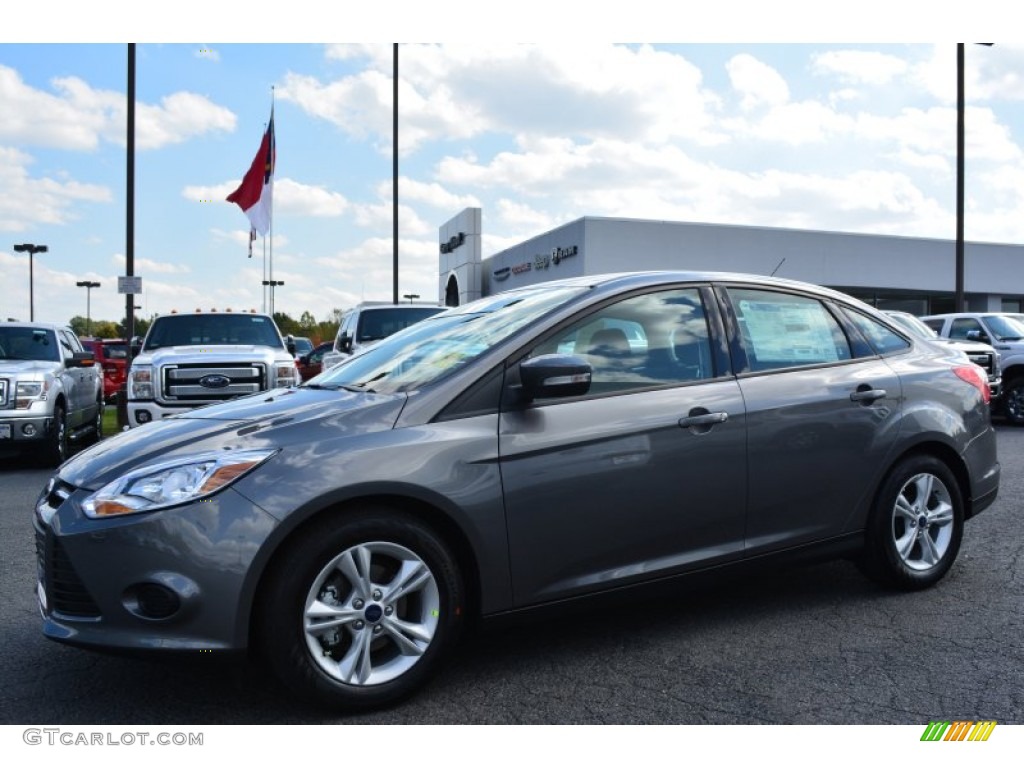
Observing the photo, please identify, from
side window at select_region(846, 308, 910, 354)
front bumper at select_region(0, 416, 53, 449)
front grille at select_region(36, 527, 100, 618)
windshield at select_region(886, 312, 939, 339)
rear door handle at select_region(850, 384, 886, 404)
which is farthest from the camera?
front bumper at select_region(0, 416, 53, 449)

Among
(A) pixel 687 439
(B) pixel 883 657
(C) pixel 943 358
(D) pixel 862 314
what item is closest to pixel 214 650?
(A) pixel 687 439

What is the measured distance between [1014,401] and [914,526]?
1177 centimetres

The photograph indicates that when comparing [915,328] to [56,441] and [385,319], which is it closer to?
[385,319]

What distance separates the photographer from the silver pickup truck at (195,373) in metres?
11.1

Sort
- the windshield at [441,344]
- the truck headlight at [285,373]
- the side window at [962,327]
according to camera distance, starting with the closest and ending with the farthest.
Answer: the windshield at [441,344] < the truck headlight at [285,373] < the side window at [962,327]

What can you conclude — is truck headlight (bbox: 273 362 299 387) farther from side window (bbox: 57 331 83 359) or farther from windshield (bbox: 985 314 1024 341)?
windshield (bbox: 985 314 1024 341)

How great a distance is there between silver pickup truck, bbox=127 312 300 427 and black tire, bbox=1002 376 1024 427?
11.1m

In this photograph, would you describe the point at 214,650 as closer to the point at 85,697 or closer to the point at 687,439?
the point at 85,697

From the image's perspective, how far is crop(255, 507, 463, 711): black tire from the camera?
324 centimetres

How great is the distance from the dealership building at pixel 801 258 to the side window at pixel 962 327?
61.0 ft

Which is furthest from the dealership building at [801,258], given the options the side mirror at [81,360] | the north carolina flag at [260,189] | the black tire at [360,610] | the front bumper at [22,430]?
the black tire at [360,610]

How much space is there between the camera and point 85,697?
360 cm

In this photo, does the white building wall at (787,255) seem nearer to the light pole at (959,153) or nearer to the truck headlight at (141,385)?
the light pole at (959,153)
